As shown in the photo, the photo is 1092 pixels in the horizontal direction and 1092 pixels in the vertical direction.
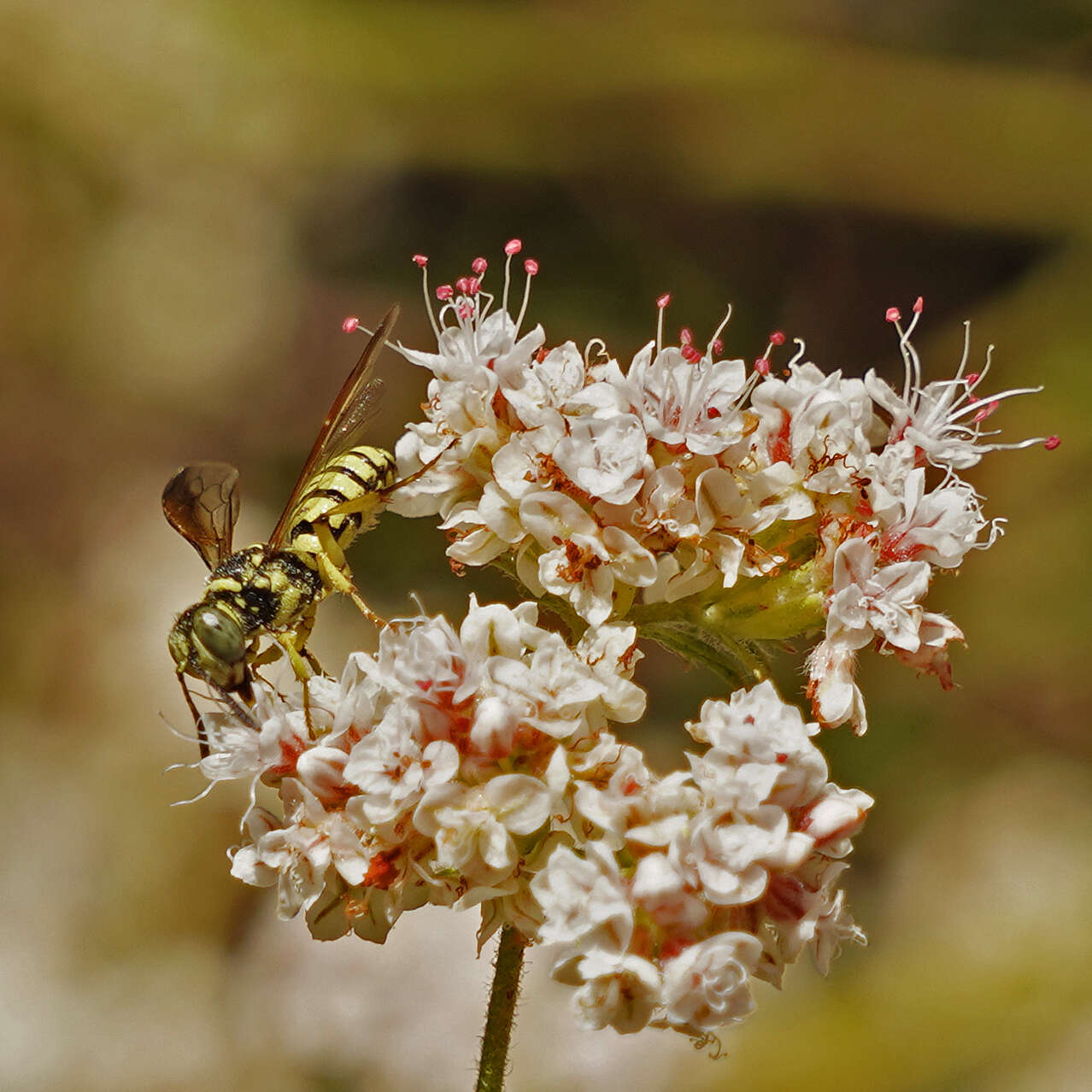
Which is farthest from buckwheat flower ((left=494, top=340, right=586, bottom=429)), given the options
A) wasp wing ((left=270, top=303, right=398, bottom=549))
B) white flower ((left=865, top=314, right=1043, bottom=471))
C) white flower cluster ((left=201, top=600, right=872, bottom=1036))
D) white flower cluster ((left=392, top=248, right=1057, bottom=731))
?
white flower ((left=865, top=314, right=1043, bottom=471))

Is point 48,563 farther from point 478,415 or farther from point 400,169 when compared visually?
point 478,415

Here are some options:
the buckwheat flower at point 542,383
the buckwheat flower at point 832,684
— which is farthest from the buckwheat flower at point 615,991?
the buckwheat flower at point 542,383

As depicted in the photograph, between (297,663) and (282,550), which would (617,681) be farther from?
(282,550)

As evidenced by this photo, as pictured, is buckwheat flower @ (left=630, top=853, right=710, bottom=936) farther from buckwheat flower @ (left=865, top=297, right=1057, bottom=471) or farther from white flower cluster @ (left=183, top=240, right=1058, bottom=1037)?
buckwheat flower @ (left=865, top=297, right=1057, bottom=471)

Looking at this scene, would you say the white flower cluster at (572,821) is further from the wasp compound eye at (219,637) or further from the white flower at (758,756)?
the wasp compound eye at (219,637)

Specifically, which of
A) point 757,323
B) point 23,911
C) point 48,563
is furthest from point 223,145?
point 23,911

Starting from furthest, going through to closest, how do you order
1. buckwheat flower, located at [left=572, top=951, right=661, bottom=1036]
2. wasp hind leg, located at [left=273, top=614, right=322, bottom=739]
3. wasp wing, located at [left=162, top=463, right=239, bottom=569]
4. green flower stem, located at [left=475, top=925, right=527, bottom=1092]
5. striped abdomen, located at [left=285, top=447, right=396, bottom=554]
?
1. wasp wing, located at [left=162, top=463, right=239, bottom=569]
2. striped abdomen, located at [left=285, top=447, right=396, bottom=554]
3. wasp hind leg, located at [left=273, top=614, right=322, bottom=739]
4. green flower stem, located at [left=475, top=925, right=527, bottom=1092]
5. buckwheat flower, located at [left=572, top=951, right=661, bottom=1036]

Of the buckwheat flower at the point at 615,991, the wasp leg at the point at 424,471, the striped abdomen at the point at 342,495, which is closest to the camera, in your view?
the buckwheat flower at the point at 615,991
